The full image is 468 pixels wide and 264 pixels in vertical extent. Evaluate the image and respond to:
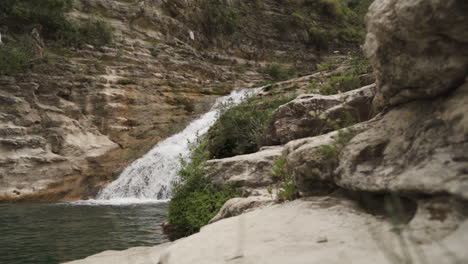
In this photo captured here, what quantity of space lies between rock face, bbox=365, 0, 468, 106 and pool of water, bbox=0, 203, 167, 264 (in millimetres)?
5349

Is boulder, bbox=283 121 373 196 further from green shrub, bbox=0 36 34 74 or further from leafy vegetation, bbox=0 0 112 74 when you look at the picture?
leafy vegetation, bbox=0 0 112 74

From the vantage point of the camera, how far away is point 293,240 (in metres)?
2.57

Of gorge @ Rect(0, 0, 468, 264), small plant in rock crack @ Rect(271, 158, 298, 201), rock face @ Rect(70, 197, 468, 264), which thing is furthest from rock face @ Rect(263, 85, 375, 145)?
rock face @ Rect(70, 197, 468, 264)

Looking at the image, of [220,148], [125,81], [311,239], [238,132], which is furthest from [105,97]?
[311,239]

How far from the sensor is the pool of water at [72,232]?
5.96 m

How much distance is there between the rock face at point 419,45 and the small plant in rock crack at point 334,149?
63 cm

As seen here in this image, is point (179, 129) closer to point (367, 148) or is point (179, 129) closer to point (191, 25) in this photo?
point (191, 25)

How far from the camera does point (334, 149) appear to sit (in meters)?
3.68

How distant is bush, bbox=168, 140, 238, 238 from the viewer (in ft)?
20.4

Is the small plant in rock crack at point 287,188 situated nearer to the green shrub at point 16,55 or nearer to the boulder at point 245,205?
the boulder at point 245,205

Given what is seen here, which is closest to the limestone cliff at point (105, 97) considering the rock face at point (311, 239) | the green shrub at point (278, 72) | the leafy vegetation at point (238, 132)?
the green shrub at point (278, 72)

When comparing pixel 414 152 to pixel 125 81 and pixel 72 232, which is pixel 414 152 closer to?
pixel 72 232

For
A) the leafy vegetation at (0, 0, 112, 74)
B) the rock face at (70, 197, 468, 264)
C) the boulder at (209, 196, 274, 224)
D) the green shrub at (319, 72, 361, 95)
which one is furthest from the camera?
the leafy vegetation at (0, 0, 112, 74)

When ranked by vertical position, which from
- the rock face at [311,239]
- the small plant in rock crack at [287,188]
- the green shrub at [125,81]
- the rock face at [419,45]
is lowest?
the rock face at [311,239]
